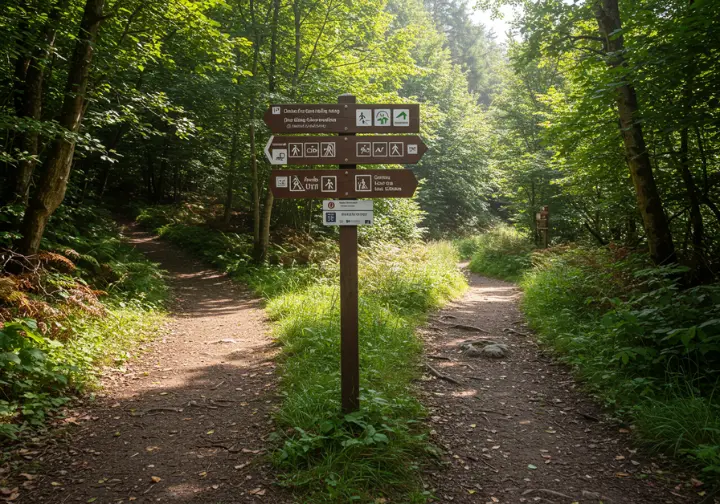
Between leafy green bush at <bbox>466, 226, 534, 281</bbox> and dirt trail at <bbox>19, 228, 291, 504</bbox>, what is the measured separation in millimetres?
12205

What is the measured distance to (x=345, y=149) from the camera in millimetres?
3842

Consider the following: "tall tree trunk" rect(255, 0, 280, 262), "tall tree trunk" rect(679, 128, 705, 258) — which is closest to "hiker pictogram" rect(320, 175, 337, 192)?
"tall tree trunk" rect(679, 128, 705, 258)

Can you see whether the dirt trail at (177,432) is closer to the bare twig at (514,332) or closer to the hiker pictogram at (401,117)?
the hiker pictogram at (401,117)

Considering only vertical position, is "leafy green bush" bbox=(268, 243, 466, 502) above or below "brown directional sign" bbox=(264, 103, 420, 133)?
below

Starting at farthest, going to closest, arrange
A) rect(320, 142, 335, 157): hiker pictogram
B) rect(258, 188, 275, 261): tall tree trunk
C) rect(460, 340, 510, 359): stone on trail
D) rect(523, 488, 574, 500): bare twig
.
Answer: rect(258, 188, 275, 261): tall tree trunk, rect(460, 340, 510, 359): stone on trail, rect(320, 142, 335, 157): hiker pictogram, rect(523, 488, 574, 500): bare twig

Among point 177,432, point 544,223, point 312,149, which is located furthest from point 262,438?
point 544,223

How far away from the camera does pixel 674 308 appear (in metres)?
5.12

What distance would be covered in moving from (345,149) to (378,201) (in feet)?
38.0

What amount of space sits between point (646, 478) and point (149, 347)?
641 cm

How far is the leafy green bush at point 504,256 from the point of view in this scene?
17031 millimetres

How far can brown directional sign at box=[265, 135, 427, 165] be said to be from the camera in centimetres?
384

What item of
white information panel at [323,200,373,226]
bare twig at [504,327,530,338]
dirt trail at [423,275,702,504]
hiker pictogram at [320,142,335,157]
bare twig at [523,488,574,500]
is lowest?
bare twig at [523,488,574,500]

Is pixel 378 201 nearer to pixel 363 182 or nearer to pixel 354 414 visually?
pixel 363 182

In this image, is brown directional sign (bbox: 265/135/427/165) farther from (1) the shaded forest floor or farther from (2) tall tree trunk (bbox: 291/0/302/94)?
(2) tall tree trunk (bbox: 291/0/302/94)
